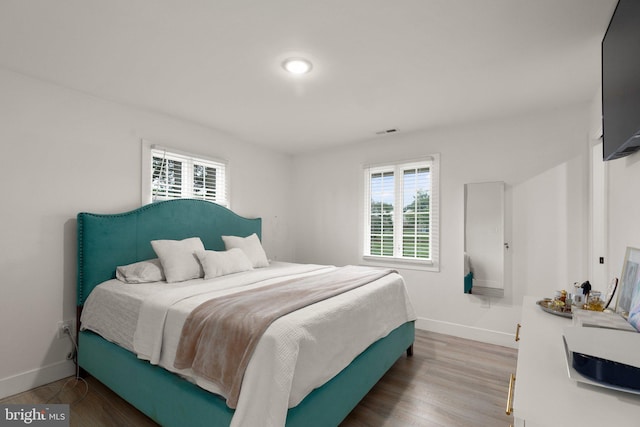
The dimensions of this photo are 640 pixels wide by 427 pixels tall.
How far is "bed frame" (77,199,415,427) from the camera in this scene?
66.8 inches

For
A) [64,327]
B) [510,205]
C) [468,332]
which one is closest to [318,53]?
[510,205]

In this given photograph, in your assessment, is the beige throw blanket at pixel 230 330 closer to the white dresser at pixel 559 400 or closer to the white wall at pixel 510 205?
the white dresser at pixel 559 400

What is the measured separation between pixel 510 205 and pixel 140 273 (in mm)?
3747

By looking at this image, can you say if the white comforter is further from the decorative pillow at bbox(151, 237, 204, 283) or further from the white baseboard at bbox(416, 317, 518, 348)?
the white baseboard at bbox(416, 317, 518, 348)

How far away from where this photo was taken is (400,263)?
408cm

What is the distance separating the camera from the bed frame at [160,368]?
170 centimetres

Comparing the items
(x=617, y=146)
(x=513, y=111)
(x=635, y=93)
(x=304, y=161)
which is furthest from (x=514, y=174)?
(x=304, y=161)

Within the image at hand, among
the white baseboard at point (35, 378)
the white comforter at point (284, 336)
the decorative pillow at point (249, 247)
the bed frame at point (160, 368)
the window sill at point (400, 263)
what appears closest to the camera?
the white comforter at point (284, 336)

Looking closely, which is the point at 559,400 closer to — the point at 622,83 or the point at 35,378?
the point at 622,83

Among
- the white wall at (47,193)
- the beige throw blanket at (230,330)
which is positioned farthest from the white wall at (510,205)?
the white wall at (47,193)

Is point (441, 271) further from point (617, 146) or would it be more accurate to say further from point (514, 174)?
point (617, 146)

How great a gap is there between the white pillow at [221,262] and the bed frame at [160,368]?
0.53 meters

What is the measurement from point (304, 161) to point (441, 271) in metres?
2.68

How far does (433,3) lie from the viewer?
1.67m
